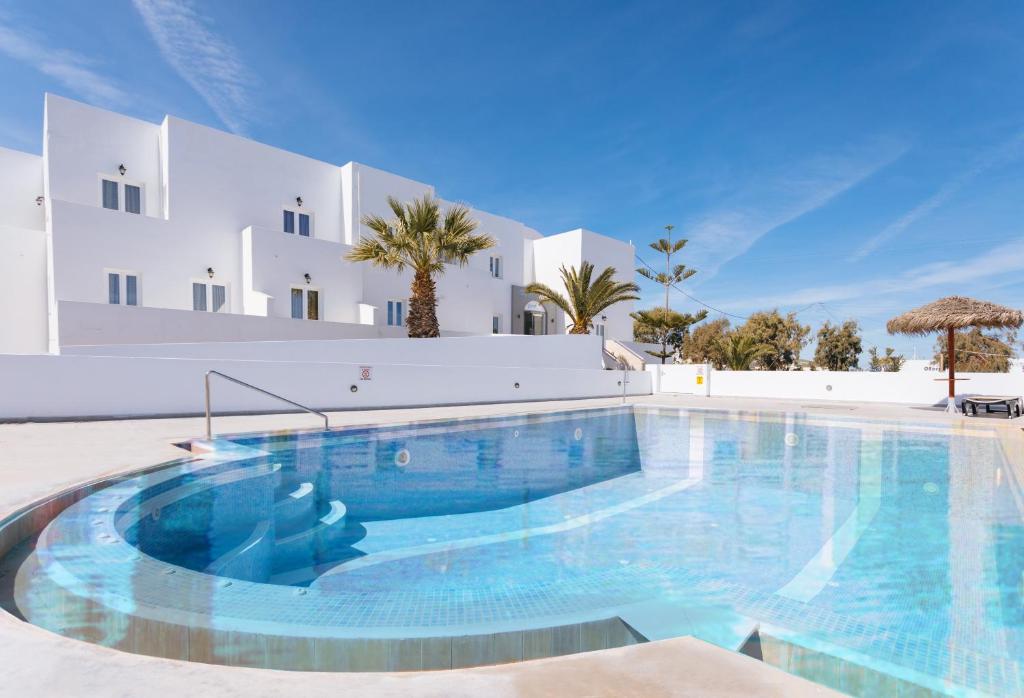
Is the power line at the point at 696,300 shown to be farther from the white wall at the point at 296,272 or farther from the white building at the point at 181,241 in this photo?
the white wall at the point at 296,272

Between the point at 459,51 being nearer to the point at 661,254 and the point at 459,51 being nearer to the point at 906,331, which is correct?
the point at 906,331

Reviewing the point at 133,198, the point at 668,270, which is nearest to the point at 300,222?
the point at 133,198

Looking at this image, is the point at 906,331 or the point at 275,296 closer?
the point at 906,331

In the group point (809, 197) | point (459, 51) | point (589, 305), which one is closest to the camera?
point (459, 51)

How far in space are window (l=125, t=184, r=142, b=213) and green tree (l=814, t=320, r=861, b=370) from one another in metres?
44.0

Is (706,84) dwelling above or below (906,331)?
above

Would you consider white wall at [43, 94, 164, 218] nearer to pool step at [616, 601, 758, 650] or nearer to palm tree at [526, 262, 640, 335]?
palm tree at [526, 262, 640, 335]

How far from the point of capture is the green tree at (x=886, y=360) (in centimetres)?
4925

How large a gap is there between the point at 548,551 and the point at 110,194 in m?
18.3

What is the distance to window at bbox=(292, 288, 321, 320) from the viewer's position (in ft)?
56.4

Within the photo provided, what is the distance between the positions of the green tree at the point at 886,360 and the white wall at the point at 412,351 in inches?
1720

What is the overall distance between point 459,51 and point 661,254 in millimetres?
27922

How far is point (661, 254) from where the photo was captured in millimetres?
41562

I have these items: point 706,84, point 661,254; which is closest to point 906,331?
point 706,84
